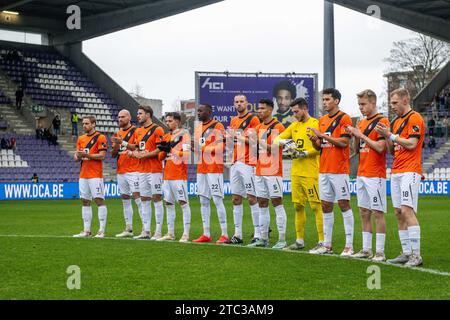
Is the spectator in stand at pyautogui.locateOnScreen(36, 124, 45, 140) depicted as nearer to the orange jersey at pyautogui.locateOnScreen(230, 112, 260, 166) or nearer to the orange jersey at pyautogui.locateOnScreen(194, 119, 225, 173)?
the orange jersey at pyautogui.locateOnScreen(194, 119, 225, 173)

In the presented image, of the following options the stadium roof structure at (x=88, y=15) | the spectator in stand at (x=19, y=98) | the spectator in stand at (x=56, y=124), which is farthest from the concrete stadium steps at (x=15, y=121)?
the stadium roof structure at (x=88, y=15)

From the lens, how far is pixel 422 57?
195 feet

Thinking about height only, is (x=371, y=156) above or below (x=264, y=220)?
above

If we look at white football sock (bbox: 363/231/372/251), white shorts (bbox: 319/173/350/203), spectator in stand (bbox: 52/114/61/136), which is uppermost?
spectator in stand (bbox: 52/114/61/136)

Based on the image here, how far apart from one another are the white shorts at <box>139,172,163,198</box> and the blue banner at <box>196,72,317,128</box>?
1923 cm

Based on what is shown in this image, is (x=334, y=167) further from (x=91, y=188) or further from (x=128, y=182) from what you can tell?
(x=91, y=188)

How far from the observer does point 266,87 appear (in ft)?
113

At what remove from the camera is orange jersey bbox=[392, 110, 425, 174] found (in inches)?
380

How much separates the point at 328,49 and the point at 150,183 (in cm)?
2374

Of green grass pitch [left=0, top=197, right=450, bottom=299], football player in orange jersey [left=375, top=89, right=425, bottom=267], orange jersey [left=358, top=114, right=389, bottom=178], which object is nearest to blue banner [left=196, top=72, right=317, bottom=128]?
green grass pitch [left=0, top=197, right=450, bottom=299]

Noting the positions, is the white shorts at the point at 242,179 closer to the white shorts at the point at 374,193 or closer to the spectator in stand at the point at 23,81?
the white shorts at the point at 374,193

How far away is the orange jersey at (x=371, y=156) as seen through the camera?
34.0ft

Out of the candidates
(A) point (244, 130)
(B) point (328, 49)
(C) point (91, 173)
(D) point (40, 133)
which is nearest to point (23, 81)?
(D) point (40, 133)
